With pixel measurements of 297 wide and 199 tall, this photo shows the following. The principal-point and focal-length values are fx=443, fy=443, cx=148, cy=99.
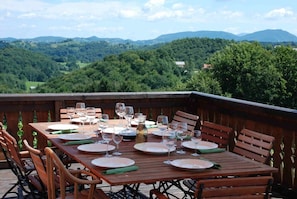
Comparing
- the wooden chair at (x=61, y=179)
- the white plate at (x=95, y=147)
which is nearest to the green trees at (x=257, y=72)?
the white plate at (x=95, y=147)

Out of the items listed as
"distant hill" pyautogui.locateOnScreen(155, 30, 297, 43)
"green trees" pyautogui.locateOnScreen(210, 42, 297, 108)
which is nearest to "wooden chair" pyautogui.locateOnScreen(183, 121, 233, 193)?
"distant hill" pyautogui.locateOnScreen(155, 30, 297, 43)

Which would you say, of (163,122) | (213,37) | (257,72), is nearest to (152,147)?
(163,122)

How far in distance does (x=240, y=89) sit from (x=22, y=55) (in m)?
16.6

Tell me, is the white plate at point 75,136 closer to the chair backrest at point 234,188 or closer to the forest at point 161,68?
the chair backrest at point 234,188

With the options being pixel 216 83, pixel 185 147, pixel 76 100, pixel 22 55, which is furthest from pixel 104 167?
pixel 216 83

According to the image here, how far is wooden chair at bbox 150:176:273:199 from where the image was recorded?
245 cm

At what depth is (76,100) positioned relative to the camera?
5914mm

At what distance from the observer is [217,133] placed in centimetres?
422

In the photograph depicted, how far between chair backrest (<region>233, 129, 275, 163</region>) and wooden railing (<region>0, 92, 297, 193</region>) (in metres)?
0.92

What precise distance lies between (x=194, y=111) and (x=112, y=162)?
356 cm

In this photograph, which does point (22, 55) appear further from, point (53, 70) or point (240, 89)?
point (240, 89)

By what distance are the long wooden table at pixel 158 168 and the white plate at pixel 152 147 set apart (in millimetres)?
39

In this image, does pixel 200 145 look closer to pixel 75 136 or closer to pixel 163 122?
pixel 163 122

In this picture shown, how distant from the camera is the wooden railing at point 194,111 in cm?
470
